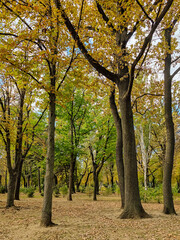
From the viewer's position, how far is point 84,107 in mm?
15570

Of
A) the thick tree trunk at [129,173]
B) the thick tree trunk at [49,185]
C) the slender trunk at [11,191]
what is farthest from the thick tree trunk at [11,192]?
the thick tree trunk at [129,173]

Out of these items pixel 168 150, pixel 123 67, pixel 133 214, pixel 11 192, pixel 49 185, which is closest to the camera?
pixel 49 185

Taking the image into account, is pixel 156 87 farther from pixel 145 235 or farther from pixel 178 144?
pixel 178 144

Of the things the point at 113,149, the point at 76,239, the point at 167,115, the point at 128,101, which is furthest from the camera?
the point at 113,149

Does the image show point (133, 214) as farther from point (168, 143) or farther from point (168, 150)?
point (168, 143)

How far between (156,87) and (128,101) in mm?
3332

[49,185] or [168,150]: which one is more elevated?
[168,150]

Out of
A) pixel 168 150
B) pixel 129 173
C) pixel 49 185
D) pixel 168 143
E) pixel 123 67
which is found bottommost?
pixel 49 185

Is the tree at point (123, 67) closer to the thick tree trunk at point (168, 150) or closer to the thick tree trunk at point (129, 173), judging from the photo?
the thick tree trunk at point (129, 173)

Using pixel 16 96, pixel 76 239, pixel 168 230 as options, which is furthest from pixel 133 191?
pixel 16 96

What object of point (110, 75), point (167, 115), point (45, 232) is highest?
point (110, 75)

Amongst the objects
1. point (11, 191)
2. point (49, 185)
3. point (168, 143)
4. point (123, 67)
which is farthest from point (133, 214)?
point (11, 191)

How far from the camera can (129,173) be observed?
653 centimetres

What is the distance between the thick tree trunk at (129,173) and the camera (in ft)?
20.7
